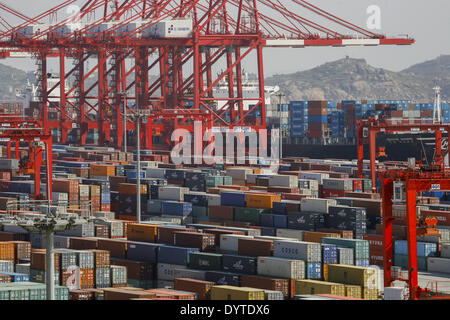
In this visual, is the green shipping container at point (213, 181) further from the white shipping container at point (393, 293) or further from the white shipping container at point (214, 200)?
the white shipping container at point (393, 293)

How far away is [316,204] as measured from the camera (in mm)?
42531

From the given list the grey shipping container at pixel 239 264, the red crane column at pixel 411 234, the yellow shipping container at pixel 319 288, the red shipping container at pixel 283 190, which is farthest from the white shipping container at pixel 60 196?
the red crane column at pixel 411 234

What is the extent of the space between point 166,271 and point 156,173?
23.0m

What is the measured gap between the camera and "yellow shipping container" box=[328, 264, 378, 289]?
102ft

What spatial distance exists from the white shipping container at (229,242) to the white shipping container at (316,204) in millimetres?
6932

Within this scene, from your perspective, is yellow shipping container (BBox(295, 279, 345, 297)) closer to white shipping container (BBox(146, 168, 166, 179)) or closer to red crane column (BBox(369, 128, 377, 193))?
red crane column (BBox(369, 128, 377, 193))

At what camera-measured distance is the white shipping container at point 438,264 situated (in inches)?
1489

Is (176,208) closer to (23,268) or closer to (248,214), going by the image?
(248,214)

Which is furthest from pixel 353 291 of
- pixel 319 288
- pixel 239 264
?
pixel 239 264

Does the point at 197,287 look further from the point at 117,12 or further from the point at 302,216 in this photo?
the point at 117,12

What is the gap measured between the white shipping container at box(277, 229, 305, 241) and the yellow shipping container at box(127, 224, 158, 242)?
19.6ft

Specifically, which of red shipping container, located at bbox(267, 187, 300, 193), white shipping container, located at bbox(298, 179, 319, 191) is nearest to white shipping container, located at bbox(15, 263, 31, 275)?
red shipping container, located at bbox(267, 187, 300, 193)

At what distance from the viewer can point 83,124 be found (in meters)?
90.9
